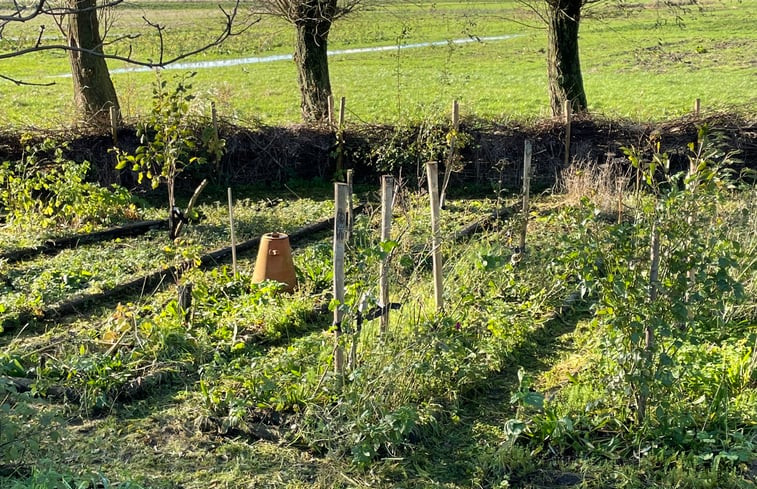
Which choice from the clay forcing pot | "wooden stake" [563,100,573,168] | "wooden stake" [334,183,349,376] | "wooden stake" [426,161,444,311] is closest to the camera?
"wooden stake" [334,183,349,376]

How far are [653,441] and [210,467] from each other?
2522 millimetres

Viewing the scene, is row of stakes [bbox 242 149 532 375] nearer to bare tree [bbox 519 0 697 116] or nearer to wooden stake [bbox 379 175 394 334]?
wooden stake [bbox 379 175 394 334]

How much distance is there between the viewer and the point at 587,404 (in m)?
4.50

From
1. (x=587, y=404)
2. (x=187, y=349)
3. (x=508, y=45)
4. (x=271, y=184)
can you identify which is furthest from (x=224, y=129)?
(x=508, y=45)

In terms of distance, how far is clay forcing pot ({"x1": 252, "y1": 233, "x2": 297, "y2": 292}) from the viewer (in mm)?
7090

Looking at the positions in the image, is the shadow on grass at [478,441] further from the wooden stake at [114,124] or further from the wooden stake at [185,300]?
the wooden stake at [114,124]

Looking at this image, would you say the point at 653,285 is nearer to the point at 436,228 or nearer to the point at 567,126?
the point at 436,228

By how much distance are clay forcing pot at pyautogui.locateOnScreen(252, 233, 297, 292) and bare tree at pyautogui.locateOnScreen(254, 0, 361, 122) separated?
21.0ft

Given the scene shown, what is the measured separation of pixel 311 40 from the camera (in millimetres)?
13672

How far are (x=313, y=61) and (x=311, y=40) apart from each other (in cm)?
38

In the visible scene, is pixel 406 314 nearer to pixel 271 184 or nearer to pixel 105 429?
pixel 105 429

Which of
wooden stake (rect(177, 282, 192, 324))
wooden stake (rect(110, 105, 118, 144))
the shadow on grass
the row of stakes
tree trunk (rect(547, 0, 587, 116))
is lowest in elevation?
the shadow on grass

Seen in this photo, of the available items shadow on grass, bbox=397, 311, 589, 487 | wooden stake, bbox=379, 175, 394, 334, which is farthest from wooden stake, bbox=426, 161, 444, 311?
shadow on grass, bbox=397, 311, 589, 487

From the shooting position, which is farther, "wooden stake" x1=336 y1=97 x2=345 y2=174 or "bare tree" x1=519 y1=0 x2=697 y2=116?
"bare tree" x1=519 y1=0 x2=697 y2=116
